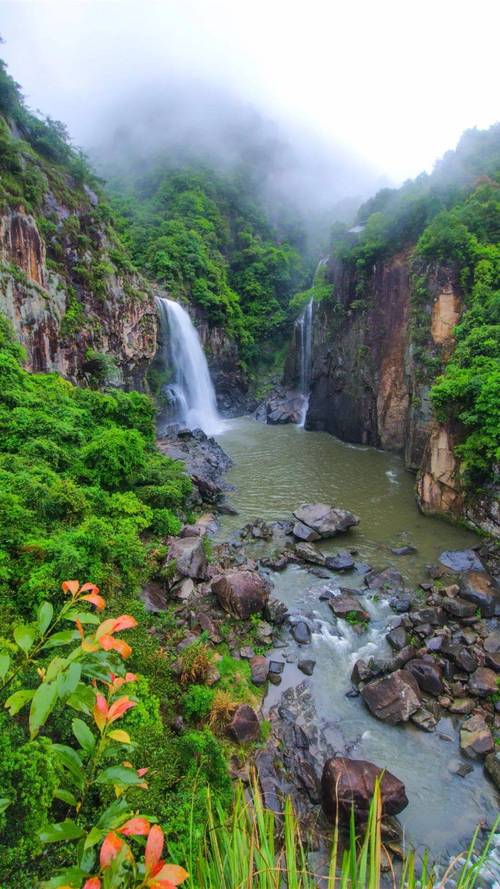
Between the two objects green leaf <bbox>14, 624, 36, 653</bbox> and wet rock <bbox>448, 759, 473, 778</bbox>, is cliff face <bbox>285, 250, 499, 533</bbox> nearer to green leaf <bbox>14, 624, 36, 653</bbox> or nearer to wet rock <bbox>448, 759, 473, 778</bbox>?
wet rock <bbox>448, 759, 473, 778</bbox>

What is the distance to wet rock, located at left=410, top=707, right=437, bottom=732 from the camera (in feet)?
24.2

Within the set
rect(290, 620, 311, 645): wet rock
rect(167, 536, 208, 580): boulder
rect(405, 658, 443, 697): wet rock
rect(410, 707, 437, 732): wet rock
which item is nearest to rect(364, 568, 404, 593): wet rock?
rect(290, 620, 311, 645): wet rock

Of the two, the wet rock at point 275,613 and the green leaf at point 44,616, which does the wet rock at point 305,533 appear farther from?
the green leaf at point 44,616

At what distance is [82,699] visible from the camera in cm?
188

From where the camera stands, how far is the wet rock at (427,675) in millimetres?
8055

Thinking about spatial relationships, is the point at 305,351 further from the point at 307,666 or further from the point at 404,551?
the point at 307,666

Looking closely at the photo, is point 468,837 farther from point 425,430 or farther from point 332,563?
point 425,430

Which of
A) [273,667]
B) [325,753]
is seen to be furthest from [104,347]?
[325,753]

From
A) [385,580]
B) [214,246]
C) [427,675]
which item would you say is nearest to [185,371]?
[214,246]

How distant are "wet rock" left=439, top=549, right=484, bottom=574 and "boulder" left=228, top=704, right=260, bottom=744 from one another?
24.3 feet

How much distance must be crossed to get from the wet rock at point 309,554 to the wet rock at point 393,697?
4.55 meters

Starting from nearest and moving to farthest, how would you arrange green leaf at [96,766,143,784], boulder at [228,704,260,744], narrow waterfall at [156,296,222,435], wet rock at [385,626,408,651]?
1. green leaf at [96,766,143,784]
2. boulder at [228,704,260,744]
3. wet rock at [385,626,408,651]
4. narrow waterfall at [156,296,222,435]

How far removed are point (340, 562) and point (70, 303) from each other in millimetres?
17211

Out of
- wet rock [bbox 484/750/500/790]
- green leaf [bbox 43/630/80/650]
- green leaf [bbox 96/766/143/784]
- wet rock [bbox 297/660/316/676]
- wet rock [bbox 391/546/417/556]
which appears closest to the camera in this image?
green leaf [bbox 96/766/143/784]
